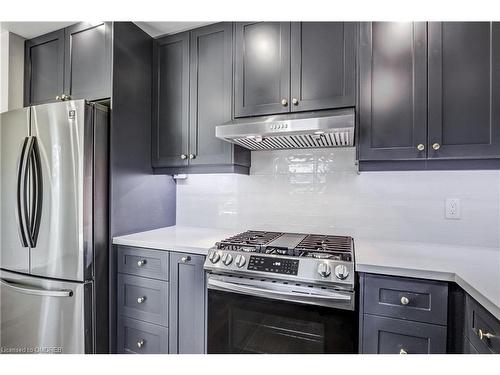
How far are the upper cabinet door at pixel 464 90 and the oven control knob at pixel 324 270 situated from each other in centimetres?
78

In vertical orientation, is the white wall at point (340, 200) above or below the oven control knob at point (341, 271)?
above

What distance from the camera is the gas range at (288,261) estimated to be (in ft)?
3.95

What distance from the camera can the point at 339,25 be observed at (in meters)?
1.51

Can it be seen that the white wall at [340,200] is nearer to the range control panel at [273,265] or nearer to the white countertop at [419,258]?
the white countertop at [419,258]

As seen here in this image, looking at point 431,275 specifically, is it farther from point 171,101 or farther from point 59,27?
point 59,27

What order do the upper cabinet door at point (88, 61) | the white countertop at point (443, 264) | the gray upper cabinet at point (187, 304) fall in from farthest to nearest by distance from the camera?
1. the upper cabinet door at point (88, 61)
2. the gray upper cabinet at point (187, 304)
3. the white countertop at point (443, 264)

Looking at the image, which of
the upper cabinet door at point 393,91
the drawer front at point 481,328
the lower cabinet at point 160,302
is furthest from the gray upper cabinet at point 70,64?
the drawer front at point 481,328

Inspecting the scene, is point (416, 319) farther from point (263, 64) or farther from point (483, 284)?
point (263, 64)

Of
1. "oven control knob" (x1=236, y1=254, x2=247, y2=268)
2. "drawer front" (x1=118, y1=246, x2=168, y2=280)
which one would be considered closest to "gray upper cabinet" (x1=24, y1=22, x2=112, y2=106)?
"drawer front" (x1=118, y1=246, x2=168, y2=280)

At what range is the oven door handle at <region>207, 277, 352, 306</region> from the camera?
1.19 metres

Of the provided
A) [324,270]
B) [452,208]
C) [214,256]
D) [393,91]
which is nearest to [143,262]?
[214,256]

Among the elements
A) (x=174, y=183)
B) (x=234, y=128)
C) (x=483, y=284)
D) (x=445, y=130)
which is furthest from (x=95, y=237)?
(x=445, y=130)

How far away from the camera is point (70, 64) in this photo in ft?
6.16

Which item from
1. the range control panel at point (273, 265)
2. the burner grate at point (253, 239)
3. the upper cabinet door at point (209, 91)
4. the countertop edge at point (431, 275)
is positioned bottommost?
the range control panel at point (273, 265)
